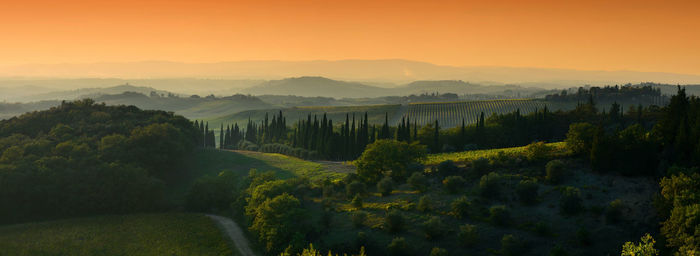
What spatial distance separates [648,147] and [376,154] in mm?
43814

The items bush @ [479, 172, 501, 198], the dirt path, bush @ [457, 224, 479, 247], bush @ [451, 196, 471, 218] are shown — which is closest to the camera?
bush @ [457, 224, 479, 247]

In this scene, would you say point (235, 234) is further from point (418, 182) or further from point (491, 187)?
point (491, 187)

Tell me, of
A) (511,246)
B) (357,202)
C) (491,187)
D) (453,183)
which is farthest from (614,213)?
(357,202)

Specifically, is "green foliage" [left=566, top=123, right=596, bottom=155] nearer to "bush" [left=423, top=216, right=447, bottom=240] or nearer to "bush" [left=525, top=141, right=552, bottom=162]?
"bush" [left=525, top=141, right=552, bottom=162]

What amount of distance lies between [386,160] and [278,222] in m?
26.9

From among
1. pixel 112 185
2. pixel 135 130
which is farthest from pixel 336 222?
pixel 135 130

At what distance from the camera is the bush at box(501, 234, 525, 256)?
53.7m

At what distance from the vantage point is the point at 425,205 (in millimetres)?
66500

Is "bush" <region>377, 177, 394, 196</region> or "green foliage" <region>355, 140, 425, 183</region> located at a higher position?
"green foliage" <region>355, 140, 425, 183</region>

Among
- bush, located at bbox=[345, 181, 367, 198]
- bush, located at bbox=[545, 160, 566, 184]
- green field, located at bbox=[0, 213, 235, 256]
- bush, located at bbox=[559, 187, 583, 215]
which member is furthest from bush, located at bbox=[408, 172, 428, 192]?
green field, located at bbox=[0, 213, 235, 256]

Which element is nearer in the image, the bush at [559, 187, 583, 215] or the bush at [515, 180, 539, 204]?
the bush at [559, 187, 583, 215]

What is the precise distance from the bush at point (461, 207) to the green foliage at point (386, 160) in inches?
743

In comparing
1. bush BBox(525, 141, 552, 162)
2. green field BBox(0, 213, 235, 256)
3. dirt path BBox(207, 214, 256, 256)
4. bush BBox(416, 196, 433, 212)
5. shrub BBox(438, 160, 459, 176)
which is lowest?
dirt path BBox(207, 214, 256, 256)

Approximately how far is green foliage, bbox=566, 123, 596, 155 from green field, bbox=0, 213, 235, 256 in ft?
195
